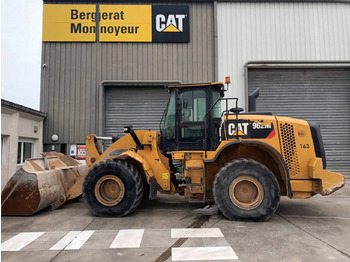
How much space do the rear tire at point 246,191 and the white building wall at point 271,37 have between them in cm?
721

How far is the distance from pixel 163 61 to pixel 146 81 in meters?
1.27

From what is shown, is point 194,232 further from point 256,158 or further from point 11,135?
point 11,135

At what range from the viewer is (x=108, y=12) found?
11.7 m

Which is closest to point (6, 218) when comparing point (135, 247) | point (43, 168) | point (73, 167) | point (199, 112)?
point (43, 168)

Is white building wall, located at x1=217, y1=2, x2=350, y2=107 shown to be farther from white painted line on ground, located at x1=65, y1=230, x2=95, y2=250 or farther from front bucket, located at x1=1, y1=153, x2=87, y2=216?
white painted line on ground, located at x1=65, y1=230, x2=95, y2=250

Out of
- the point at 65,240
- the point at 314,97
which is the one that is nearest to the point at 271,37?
the point at 314,97

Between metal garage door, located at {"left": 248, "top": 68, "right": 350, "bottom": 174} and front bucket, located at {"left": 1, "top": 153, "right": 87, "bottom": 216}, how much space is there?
9.35 meters

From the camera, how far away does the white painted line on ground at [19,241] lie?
3.92 metres

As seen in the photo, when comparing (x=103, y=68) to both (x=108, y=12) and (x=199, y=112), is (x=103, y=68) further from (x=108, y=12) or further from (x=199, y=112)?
(x=199, y=112)

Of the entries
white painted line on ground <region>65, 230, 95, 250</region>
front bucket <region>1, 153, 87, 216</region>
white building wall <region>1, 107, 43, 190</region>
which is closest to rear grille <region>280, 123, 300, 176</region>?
white painted line on ground <region>65, 230, 95, 250</region>

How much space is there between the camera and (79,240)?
4.16 metres

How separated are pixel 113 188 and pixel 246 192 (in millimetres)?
2909

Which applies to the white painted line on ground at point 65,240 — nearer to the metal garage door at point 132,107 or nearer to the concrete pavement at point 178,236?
the concrete pavement at point 178,236

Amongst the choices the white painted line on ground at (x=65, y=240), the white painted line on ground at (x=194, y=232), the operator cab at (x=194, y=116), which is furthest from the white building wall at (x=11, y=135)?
the white painted line on ground at (x=194, y=232)
